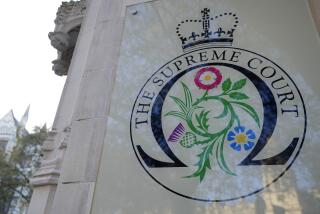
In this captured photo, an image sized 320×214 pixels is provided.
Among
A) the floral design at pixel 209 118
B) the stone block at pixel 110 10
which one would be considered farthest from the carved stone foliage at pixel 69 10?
the floral design at pixel 209 118

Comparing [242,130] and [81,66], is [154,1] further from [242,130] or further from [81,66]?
[242,130]

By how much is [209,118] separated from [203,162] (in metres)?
0.53

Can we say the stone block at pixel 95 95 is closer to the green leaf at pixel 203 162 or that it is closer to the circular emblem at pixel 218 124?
the circular emblem at pixel 218 124

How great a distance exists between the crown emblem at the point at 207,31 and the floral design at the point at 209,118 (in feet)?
1.38

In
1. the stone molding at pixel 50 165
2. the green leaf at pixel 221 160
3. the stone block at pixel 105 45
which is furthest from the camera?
the stone block at pixel 105 45

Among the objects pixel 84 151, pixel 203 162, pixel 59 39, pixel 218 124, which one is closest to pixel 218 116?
pixel 218 124

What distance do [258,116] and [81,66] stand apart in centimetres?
339

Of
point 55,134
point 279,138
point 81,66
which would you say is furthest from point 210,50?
point 55,134

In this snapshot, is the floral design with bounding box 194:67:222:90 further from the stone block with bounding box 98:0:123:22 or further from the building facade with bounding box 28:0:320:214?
the stone block with bounding box 98:0:123:22

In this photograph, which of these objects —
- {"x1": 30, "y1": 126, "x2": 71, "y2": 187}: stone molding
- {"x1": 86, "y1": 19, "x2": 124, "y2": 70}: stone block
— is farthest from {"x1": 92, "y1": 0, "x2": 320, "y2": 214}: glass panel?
{"x1": 30, "y1": 126, "x2": 71, "y2": 187}: stone molding

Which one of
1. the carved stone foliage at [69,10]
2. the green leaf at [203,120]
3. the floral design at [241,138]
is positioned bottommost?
the floral design at [241,138]

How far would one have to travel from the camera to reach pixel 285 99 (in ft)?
10.3

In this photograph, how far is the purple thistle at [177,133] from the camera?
3.43m

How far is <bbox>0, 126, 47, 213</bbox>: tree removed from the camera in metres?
18.3
